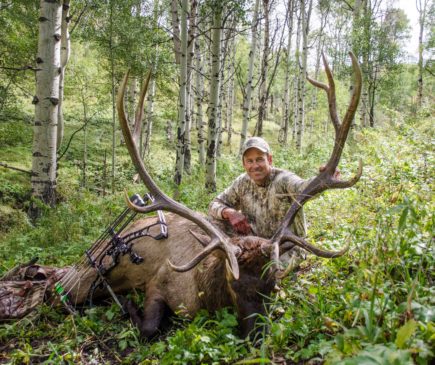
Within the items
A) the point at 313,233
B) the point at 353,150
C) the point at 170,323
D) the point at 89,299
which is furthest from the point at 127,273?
the point at 353,150

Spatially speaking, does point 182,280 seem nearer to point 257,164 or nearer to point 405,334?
point 257,164

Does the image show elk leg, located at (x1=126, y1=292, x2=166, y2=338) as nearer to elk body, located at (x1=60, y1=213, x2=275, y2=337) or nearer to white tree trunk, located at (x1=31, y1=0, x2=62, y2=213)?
elk body, located at (x1=60, y1=213, x2=275, y2=337)

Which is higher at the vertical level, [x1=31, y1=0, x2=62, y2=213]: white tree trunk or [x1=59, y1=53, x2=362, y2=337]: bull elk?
[x1=31, y1=0, x2=62, y2=213]: white tree trunk

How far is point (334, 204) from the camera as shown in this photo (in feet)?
16.5

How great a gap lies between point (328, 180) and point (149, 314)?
2.09 m

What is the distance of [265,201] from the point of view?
4.21 m

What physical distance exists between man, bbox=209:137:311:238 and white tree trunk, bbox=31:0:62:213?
3.59m

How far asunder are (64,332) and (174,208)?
1597 millimetres

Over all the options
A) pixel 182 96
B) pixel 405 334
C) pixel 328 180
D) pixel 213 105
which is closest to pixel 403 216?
pixel 405 334

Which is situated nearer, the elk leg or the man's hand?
the elk leg

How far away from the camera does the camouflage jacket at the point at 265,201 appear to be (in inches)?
155

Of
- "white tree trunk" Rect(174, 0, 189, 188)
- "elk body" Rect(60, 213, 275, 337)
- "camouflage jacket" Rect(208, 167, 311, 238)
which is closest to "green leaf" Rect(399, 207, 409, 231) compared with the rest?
"elk body" Rect(60, 213, 275, 337)

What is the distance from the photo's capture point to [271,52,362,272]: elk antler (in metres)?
2.92

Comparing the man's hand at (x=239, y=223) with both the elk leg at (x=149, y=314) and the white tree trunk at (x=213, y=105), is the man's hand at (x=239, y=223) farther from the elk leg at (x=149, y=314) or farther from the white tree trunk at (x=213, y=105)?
the white tree trunk at (x=213, y=105)
